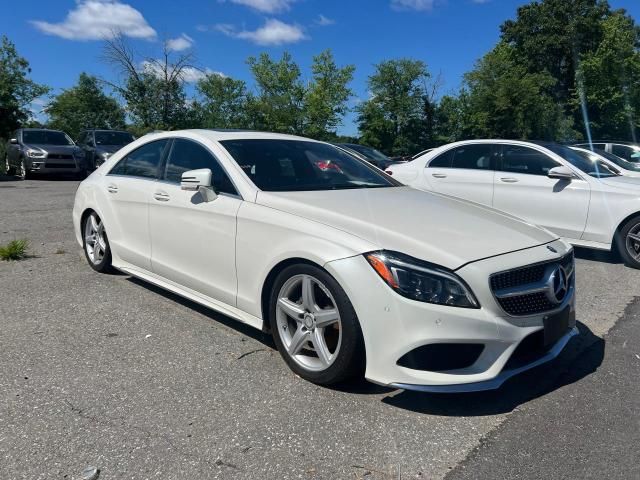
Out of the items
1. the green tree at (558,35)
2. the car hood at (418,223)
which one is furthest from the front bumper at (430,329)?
the green tree at (558,35)

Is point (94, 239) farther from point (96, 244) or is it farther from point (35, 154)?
point (35, 154)

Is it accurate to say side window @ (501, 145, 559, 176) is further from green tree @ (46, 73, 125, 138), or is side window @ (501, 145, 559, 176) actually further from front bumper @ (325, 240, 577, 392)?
green tree @ (46, 73, 125, 138)

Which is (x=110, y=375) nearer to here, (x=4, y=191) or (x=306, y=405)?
(x=306, y=405)

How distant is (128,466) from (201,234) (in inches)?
72.5

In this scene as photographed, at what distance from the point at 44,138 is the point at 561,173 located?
53.4ft

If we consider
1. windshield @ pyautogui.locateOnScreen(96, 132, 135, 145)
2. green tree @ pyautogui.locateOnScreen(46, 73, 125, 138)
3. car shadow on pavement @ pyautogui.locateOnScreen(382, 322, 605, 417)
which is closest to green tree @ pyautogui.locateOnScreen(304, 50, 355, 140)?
green tree @ pyautogui.locateOnScreen(46, 73, 125, 138)

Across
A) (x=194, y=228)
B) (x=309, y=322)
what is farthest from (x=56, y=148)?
(x=309, y=322)

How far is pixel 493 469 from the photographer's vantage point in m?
2.41

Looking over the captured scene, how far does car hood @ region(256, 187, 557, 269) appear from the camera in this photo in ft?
9.57

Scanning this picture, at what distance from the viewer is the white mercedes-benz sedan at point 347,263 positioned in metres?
2.76

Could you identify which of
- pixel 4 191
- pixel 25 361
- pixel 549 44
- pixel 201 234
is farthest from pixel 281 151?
pixel 549 44

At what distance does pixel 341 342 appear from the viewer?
296 centimetres

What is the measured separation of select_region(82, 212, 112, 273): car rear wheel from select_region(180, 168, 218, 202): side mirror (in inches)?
71.4

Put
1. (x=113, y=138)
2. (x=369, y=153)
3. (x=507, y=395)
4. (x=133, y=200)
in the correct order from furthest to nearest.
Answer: (x=369, y=153), (x=113, y=138), (x=133, y=200), (x=507, y=395)
